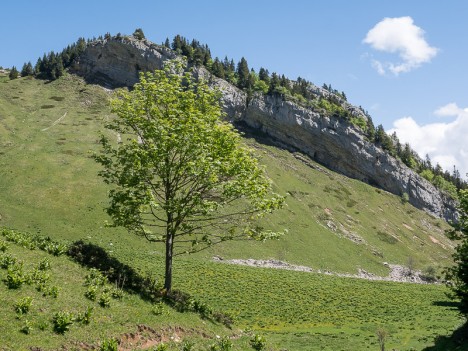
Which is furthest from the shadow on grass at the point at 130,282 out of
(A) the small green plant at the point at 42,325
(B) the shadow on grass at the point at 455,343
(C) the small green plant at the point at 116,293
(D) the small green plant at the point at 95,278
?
(B) the shadow on grass at the point at 455,343

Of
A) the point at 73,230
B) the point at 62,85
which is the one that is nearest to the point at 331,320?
the point at 73,230

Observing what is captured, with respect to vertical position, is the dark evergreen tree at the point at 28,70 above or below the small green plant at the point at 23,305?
above

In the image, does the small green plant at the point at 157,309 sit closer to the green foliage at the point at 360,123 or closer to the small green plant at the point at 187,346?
the small green plant at the point at 187,346

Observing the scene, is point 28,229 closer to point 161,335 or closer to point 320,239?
point 161,335

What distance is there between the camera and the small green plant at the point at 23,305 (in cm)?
1480

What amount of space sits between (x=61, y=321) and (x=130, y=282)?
375 inches

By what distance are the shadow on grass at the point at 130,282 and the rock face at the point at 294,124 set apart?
141186 mm

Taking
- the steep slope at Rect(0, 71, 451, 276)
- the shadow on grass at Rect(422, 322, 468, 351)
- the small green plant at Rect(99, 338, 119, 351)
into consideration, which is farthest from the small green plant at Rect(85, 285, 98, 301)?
the steep slope at Rect(0, 71, 451, 276)

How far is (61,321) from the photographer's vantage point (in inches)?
591

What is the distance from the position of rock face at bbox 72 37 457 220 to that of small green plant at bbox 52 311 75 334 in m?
152

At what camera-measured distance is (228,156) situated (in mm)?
25875

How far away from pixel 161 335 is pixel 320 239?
81138mm

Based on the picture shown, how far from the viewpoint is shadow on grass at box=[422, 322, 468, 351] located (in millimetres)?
27438

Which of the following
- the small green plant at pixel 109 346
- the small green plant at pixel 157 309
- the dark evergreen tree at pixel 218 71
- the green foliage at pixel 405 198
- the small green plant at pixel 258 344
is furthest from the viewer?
the dark evergreen tree at pixel 218 71
